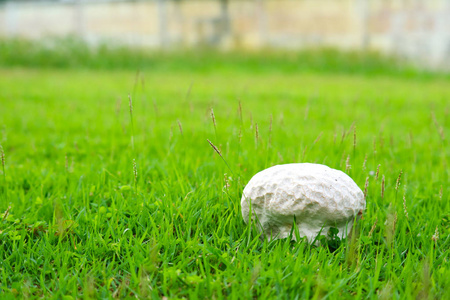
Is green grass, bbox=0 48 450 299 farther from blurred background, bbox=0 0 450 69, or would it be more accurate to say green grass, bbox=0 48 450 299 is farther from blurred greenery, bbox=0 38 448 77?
blurred background, bbox=0 0 450 69

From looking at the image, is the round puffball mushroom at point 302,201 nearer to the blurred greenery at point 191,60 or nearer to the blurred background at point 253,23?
the blurred greenery at point 191,60

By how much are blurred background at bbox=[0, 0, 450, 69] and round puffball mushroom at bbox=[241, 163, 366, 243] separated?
12264mm

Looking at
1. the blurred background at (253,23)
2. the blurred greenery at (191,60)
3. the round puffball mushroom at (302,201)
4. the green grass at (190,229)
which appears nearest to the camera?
the green grass at (190,229)

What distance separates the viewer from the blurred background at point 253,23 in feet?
44.6

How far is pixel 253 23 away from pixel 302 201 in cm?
1435

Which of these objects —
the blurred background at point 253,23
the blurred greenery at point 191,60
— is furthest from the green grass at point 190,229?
the blurred background at point 253,23

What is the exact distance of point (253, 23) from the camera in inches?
613

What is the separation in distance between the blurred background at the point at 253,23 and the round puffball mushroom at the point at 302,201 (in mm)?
12264

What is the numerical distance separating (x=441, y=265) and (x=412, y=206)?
552mm

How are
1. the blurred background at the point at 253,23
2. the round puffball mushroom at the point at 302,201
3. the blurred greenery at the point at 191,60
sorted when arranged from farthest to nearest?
the blurred background at the point at 253,23
the blurred greenery at the point at 191,60
the round puffball mushroom at the point at 302,201

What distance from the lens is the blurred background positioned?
13594mm

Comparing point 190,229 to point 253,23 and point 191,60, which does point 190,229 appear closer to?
point 191,60

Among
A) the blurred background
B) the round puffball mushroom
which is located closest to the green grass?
the round puffball mushroom

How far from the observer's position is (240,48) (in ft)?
49.2
